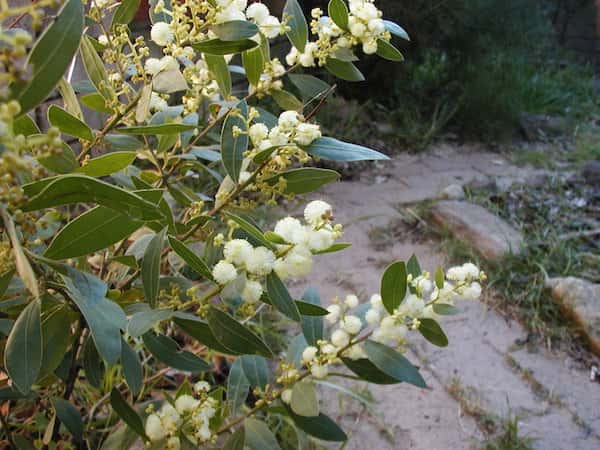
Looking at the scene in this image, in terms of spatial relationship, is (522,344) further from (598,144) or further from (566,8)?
(566,8)

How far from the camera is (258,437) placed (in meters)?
0.90

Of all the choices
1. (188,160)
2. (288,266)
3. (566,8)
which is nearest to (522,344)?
(188,160)

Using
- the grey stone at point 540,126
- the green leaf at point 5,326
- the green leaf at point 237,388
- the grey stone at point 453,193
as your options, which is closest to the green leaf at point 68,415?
the green leaf at point 5,326

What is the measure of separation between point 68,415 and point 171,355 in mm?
200

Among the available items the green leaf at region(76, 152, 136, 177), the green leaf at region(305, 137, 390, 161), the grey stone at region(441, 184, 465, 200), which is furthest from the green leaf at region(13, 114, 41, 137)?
the grey stone at region(441, 184, 465, 200)

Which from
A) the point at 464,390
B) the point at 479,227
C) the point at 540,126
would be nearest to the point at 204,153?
the point at 464,390

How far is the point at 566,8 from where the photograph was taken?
613 cm

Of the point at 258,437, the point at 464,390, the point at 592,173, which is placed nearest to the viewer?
the point at 258,437

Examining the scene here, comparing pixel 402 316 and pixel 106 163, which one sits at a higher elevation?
pixel 106 163

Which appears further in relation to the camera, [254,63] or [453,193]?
[453,193]

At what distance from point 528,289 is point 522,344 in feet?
0.80

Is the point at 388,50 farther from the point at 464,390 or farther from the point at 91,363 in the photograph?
the point at 464,390

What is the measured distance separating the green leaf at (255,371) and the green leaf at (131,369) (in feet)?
0.72

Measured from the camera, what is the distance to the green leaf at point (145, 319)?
2.25ft
